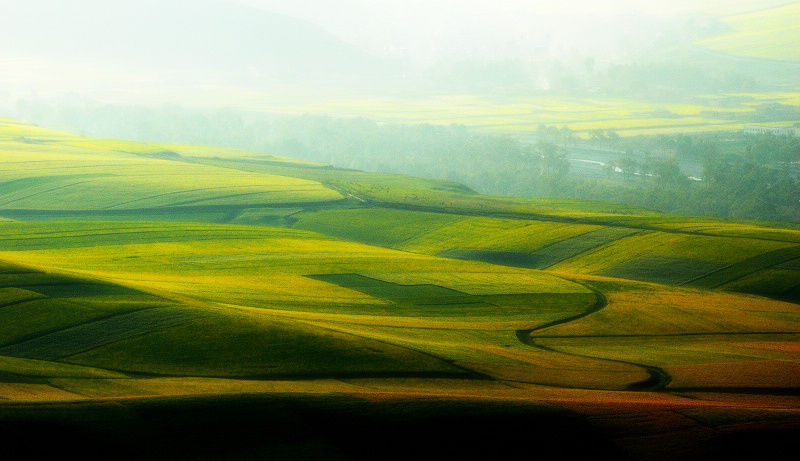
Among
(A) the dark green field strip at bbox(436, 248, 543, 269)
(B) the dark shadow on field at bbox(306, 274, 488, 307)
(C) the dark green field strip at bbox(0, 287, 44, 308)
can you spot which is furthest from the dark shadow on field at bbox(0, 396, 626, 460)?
(A) the dark green field strip at bbox(436, 248, 543, 269)

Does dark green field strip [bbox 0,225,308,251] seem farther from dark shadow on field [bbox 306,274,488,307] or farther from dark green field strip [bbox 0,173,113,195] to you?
dark green field strip [bbox 0,173,113,195]

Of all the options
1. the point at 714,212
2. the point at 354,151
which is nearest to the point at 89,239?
the point at 714,212

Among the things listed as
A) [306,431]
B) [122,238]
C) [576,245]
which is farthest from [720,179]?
[306,431]

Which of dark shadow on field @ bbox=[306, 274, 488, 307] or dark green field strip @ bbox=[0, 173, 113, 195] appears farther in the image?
dark green field strip @ bbox=[0, 173, 113, 195]

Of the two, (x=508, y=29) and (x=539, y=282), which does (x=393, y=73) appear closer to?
(x=508, y=29)

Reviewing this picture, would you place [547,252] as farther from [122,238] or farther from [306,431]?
[306,431]

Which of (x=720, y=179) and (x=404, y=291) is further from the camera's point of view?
(x=720, y=179)

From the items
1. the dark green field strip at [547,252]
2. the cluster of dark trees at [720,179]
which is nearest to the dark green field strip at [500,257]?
the dark green field strip at [547,252]
